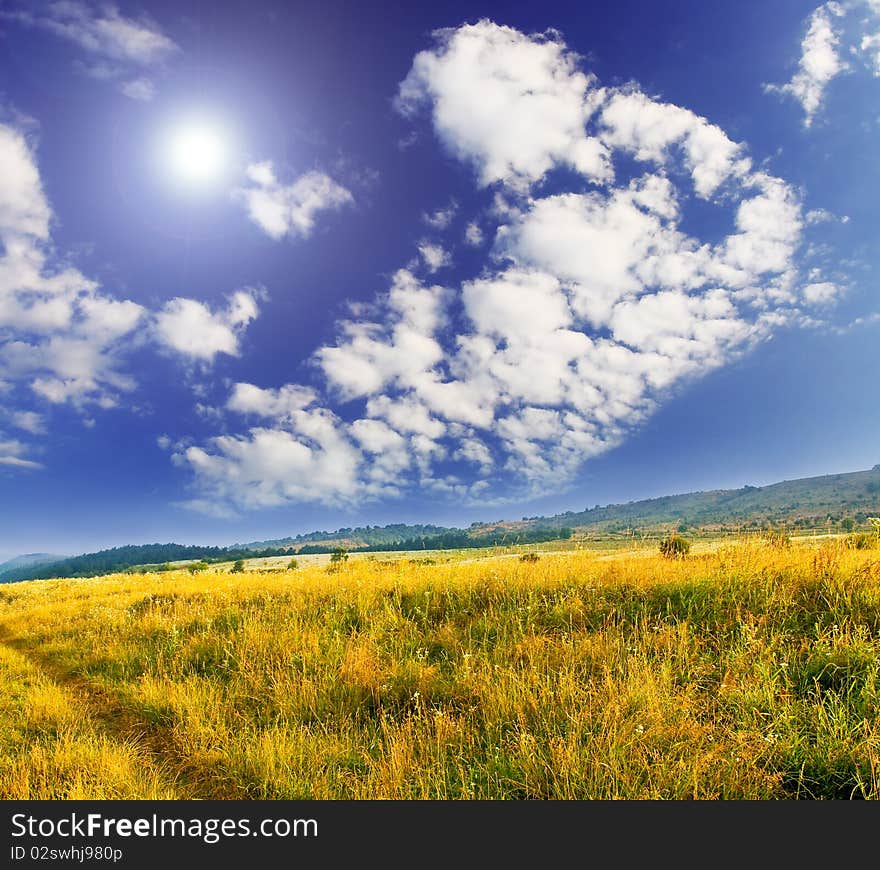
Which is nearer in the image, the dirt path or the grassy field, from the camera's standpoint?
the grassy field

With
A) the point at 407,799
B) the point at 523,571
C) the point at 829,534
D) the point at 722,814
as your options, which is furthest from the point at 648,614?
the point at 829,534

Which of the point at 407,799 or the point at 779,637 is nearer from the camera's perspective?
the point at 407,799

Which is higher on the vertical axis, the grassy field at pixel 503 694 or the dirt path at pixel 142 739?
the grassy field at pixel 503 694

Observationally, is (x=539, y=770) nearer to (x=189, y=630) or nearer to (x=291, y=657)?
(x=291, y=657)

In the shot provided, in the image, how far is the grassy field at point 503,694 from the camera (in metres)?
4.29

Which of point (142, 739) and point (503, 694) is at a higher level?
point (503, 694)

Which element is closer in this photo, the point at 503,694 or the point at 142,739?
the point at 503,694

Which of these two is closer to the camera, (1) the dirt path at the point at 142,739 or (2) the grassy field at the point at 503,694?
(2) the grassy field at the point at 503,694

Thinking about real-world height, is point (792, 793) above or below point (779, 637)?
below

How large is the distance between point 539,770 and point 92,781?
4505mm

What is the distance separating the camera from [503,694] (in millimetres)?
5648

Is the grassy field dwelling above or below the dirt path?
above

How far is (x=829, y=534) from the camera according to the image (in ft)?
43.3

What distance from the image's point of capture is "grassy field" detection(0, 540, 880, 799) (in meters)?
4.29
